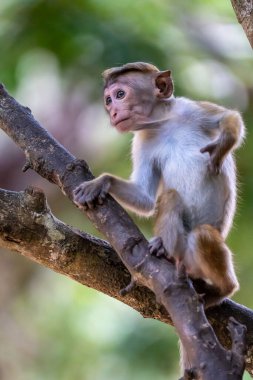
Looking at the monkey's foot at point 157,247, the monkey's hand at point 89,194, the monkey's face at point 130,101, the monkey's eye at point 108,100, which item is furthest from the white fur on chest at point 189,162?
the monkey's hand at point 89,194

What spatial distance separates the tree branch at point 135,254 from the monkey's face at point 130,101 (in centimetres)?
52

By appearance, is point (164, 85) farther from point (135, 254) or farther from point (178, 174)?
point (135, 254)

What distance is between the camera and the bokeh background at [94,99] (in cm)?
667

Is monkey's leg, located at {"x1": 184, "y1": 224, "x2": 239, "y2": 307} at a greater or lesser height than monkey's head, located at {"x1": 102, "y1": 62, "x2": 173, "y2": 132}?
lesser

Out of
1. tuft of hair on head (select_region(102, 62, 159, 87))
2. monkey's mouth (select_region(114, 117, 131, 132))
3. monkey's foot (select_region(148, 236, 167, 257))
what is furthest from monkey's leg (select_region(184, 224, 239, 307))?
tuft of hair on head (select_region(102, 62, 159, 87))

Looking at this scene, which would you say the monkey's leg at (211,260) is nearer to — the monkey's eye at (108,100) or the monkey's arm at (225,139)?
the monkey's arm at (225,139)

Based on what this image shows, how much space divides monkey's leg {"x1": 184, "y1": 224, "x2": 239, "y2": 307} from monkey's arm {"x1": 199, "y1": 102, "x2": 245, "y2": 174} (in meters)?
0.29

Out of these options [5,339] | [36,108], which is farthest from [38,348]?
[36,108]

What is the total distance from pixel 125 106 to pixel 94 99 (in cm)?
261

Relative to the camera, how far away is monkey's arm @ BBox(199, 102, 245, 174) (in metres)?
3.83

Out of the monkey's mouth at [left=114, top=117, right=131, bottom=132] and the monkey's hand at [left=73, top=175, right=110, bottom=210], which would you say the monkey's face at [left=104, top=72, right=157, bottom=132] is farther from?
the monkey's hand at [left=73, top=175, right=110, bottom=210]

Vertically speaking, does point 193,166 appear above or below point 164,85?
below

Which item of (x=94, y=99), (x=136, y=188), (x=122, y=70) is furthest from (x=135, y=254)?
(x=94, y=99)

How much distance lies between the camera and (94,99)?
6.89 m
